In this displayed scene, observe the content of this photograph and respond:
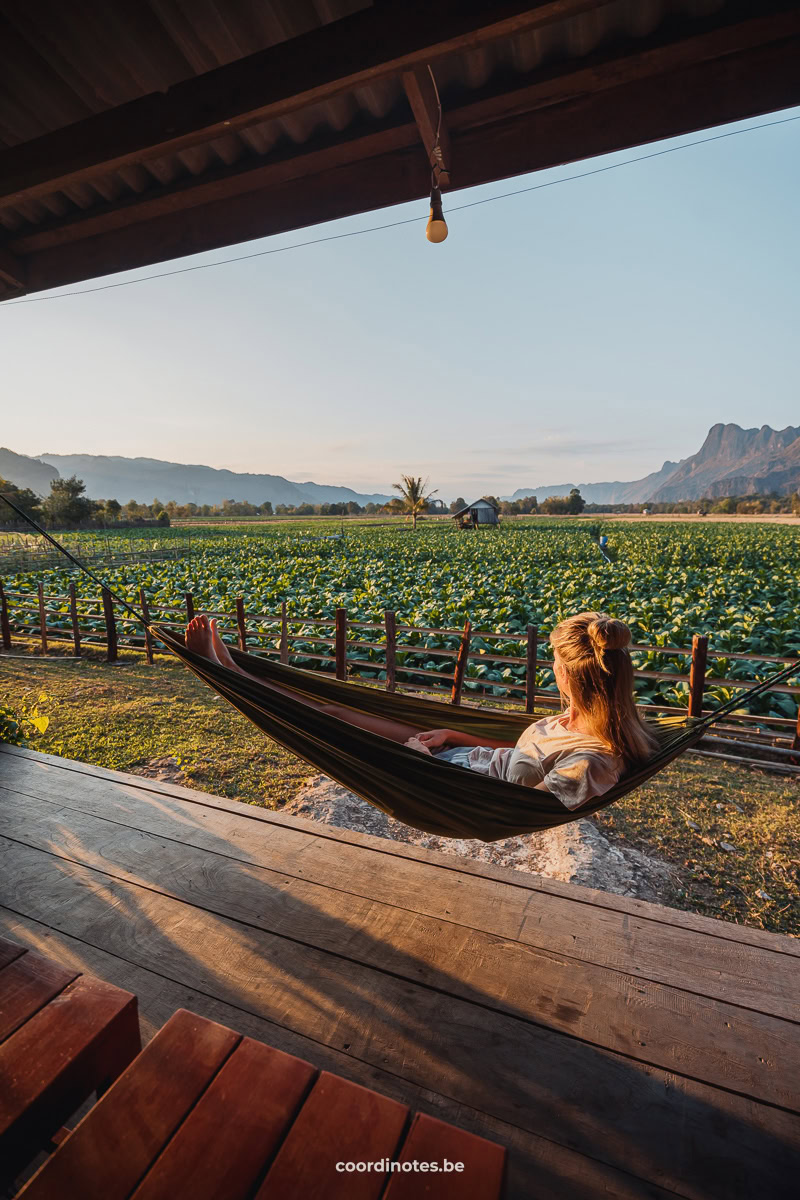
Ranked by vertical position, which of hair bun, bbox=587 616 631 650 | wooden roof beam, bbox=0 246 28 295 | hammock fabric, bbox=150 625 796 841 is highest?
wooden roof beam, bbox=0 246 28 295

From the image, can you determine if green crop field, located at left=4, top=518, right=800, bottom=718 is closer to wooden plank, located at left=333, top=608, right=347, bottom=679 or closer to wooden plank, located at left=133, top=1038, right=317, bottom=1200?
wooden plank, located at left=333, top=608, right=347, bottom=679

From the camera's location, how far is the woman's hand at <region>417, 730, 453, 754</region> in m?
1.95

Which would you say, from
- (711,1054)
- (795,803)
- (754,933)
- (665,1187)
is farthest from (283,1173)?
(795,803)

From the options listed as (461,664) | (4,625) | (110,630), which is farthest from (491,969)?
(4,625)

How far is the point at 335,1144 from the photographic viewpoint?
2.30 ft

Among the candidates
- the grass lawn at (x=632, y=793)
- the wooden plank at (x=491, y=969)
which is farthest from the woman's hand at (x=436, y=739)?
the grass lawn at (x=632, y=793)

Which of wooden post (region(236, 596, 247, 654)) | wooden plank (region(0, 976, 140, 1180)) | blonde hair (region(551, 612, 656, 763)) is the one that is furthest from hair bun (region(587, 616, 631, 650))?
wooden post (region(236, 596, 247, 654))

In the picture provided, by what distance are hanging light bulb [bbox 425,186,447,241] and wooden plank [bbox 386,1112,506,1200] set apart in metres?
1.90

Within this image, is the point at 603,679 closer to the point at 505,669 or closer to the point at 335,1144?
the point at 335,1144

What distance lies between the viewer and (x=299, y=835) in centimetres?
187

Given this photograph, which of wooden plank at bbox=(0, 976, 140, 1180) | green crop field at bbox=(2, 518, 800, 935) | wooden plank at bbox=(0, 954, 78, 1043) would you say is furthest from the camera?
green crop field at bbox=(2, 518, 800, 935)

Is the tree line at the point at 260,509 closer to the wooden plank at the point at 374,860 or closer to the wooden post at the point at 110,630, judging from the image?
the wooden post at the point at 110,630

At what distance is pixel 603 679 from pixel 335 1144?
1.04m

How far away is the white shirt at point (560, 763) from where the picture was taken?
1.41 meters
